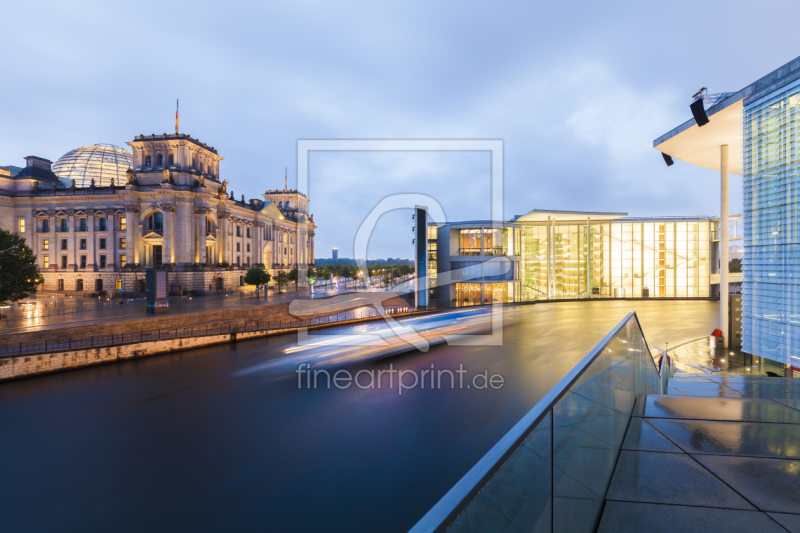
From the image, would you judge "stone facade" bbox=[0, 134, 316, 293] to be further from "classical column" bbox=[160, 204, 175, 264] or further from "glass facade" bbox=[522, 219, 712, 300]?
"glass facade" bbox=[522, 219, 712, 300]

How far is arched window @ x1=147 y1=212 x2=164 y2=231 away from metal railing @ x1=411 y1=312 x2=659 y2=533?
5918 cm

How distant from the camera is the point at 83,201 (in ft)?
168

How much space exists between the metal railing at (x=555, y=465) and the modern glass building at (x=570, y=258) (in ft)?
114

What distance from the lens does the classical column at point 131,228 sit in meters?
48.5

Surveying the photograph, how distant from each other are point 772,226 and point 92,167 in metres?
91.5

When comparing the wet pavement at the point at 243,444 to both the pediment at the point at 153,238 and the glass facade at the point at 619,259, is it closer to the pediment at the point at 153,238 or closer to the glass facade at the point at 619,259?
the glass facade at the point at 619,259

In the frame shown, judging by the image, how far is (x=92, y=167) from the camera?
67438mm

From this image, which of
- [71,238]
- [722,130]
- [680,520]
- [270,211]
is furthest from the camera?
[270,211]

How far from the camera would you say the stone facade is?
48500 mm

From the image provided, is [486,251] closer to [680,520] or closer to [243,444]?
[243,444]

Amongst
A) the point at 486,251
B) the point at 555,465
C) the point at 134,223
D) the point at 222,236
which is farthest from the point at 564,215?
the point at 134,223

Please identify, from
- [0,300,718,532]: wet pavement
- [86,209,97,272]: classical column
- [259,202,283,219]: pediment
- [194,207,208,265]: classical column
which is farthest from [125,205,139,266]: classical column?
[0,300,718,532]: wet pavement

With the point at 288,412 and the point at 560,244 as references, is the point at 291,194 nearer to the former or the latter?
the point at 560,244

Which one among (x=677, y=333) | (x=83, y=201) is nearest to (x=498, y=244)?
(x=677, y=333)
